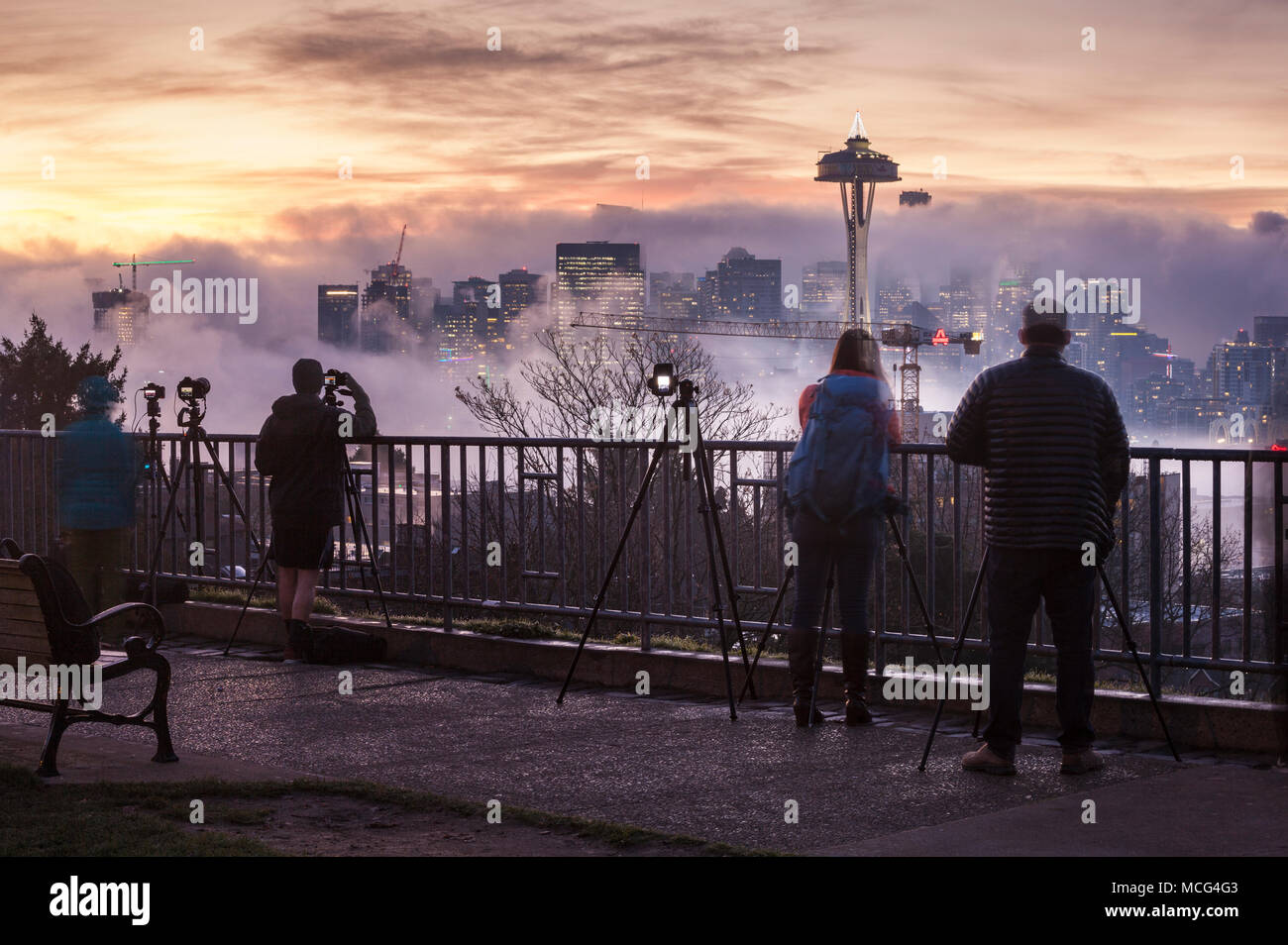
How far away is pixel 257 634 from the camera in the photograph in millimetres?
13383

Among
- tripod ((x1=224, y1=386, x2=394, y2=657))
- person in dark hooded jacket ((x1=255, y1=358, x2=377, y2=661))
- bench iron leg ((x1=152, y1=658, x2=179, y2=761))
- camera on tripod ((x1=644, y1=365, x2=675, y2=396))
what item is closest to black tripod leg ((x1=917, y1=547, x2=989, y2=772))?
camera on tripod ((x1=644, y1=365, x2=675, y2=396))

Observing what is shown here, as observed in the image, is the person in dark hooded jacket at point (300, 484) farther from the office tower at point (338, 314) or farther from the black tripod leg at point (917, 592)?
the office tower at point (338, 314)

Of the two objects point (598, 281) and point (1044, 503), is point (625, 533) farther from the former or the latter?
point (598, 281)

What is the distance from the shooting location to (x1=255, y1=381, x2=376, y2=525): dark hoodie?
12.2 metres

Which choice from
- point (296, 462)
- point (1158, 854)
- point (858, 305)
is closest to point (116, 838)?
point (1158, 854)

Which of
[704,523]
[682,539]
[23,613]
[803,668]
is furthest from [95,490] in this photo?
[803,668]

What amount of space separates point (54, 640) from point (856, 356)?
14.6 ft

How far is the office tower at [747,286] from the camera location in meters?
181

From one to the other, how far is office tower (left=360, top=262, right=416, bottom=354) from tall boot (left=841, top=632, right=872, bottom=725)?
414 feet

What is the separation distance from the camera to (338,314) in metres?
172

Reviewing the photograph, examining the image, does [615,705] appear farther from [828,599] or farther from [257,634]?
[257,634]

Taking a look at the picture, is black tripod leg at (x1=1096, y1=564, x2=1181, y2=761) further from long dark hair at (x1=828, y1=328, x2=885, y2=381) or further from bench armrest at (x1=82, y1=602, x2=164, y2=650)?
bench armrest at (x1=82, y1=602, x2=164, y2=650)

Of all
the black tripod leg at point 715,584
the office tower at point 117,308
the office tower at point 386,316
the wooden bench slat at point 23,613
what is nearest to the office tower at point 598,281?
the office tower at point 386,316
